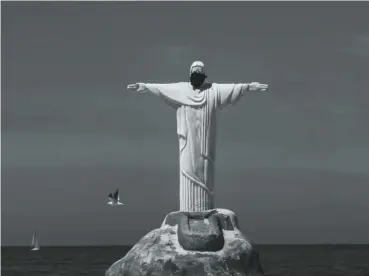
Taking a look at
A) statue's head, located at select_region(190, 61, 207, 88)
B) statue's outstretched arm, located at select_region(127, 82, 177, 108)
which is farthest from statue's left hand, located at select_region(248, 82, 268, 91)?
statue's outstretched arm, located at select_region(127, 82, 177, 108)

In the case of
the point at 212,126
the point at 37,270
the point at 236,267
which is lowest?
the point at 37,270

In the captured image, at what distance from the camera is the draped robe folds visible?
989 inches

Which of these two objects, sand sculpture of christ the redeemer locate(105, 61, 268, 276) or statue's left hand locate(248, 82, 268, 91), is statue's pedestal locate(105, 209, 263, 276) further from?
statue's left hand locate(248, 82, 268, 91)

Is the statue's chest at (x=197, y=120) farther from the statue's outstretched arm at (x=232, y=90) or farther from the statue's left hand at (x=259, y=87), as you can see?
the statue's left hand at (x=259, y=87)

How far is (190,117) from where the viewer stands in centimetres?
2516

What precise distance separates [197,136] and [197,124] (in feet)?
1.09

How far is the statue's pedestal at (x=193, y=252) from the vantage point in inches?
927

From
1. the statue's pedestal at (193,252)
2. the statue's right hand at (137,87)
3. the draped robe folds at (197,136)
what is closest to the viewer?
the statue's pedestal at (193,252)

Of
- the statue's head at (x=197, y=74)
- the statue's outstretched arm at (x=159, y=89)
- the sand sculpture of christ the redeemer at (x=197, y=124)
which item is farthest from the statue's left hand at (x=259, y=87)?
the statue's outstretched arm at (x=159, y=89)

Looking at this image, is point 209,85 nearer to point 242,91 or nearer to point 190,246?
point 242,91

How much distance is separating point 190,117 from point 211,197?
2276 mm

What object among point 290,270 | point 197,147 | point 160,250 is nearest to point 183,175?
point 197,147

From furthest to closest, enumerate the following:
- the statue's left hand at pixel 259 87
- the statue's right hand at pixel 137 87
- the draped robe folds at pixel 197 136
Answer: the statue's right hand at pixel 137 87 → the statue's left hand at pixel 259 87 → the draped robe folds at pixel 197 136

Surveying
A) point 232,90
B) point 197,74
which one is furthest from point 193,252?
point 197,74
